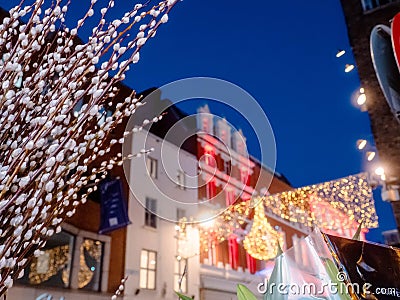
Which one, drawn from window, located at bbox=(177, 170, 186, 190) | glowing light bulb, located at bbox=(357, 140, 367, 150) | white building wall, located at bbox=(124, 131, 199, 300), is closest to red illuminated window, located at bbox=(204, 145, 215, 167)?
window, located at bbox=(177, 170, 186, 190)

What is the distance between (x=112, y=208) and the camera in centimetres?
1075

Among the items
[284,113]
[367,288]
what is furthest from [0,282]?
[284,113]

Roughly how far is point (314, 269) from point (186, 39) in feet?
103

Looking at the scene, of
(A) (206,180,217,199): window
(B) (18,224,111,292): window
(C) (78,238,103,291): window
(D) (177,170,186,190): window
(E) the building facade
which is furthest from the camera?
(A) (206,180,217,199): window

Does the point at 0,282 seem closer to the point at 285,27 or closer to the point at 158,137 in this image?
the point at 158,137

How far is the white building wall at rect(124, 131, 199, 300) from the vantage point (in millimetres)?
12358

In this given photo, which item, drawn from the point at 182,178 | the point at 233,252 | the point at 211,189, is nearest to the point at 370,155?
the point at 182,178

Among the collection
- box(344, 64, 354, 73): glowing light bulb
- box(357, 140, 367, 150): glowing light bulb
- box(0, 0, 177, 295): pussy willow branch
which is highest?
box(344, 64, 354, 73): glowing light bulb

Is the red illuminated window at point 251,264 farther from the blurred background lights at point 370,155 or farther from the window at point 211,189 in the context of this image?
the blurred background lights at point 370,155

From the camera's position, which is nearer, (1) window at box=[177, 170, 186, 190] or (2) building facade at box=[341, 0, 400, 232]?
(2) building facade at box=[341, 0, 400, 232]

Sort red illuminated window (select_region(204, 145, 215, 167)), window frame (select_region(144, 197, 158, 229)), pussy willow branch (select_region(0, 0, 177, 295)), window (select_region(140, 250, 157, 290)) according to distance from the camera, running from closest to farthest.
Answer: pussy willow branch (select_region(0, 0, 177, 295)) → window (select_region(140, 250, 157, 290)) → window frame (select_region(144, 197, 158, 229)) → red illuminated window (select_region(204, 145, 215, 167))

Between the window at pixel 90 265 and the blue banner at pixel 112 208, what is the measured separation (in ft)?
2.91

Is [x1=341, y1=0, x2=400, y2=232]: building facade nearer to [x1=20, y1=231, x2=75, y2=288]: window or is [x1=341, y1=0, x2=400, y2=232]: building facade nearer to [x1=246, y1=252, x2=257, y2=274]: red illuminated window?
[x1=20, y1=231, x2=75, y2=288]: window

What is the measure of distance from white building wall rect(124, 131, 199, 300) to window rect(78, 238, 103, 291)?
89 centimetres
